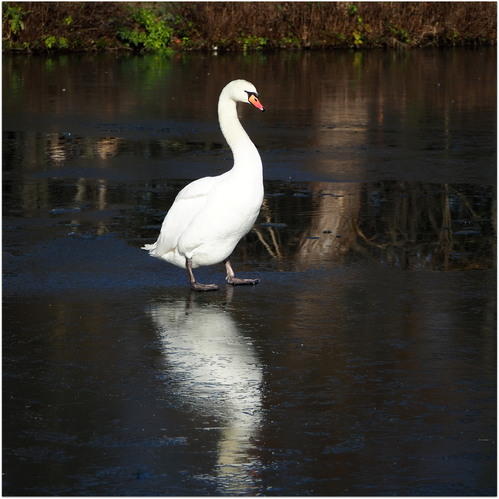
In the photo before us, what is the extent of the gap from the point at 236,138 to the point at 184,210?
66 centimetres

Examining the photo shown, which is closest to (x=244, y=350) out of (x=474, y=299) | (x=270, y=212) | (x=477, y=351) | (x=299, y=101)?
(x=477, y=351)

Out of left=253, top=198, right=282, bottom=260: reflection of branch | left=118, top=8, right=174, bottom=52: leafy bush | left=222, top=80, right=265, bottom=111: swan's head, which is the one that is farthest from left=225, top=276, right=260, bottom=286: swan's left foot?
left=118, top=8, right=174, bottom=52: leafy bush

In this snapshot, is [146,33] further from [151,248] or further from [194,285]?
[194,285]

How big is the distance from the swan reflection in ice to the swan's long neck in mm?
1075

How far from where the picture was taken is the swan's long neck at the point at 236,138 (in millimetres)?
8695

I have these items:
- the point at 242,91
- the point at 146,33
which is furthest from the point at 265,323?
the point at 146,33

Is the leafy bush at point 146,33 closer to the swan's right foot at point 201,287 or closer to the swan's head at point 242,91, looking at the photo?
the swan's head at point 242,91

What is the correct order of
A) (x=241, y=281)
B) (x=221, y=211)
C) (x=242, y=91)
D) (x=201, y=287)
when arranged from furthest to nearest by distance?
(x=242, y=91) < (x=241, y=281) < (x=201, y=287) < (x=221, y=211)

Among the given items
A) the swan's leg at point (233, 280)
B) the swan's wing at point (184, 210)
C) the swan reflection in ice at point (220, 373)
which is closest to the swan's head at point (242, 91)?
the swan's wing at point (184, 210)

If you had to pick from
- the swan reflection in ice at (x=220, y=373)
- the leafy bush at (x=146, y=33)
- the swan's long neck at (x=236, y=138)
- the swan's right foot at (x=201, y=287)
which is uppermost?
the leafy bush at (x=146, y=33)

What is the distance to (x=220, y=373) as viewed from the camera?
6965 millimetres

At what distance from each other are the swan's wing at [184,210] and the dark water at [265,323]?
1.21 ft

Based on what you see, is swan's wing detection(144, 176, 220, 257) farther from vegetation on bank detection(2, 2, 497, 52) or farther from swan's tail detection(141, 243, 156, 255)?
vegetation on bank detection(2, 2, 497, 52)

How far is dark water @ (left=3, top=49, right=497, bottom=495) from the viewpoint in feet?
18.5
